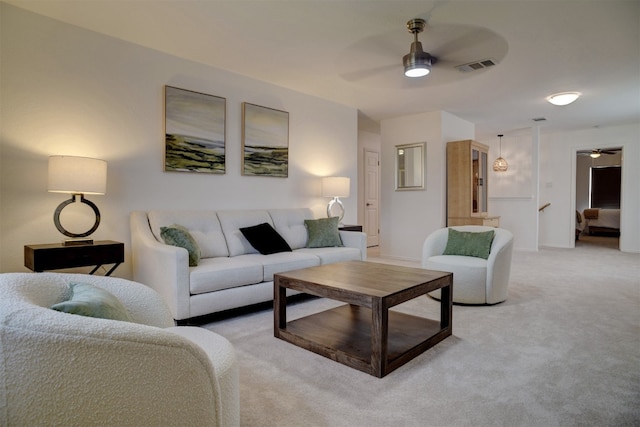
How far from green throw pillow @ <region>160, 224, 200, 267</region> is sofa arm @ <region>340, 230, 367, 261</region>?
183 cm

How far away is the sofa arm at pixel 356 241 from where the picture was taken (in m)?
4.18

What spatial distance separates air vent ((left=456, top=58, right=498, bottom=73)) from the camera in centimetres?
369

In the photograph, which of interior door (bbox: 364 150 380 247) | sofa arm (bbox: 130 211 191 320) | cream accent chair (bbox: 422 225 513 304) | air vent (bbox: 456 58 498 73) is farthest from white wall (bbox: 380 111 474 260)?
sofa arm (bbox: 130 211 191 320)

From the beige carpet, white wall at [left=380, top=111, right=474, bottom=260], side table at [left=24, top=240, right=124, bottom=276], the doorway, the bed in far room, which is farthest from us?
the doorway

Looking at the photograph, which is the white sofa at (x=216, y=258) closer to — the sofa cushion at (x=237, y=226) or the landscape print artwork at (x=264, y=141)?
the sofa cushion at (x=237, y=226)

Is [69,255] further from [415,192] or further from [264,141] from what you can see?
[415,192]

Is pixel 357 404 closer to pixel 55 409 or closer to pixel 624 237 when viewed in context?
pixel 55 409

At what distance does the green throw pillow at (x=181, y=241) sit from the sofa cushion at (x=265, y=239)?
0.73 m

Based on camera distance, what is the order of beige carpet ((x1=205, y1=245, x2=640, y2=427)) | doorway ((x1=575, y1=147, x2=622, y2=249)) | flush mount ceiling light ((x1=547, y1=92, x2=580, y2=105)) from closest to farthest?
beige carpet ((x1=205, y1=245, x2=640, y2=427)) → flush mount ceiling light ((x1=547, y1=92, x2=580, y2=105)) → doorway ((x1=575, y1=147, x2=622, y2=249))

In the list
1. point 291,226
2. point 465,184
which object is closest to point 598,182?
point 465,184

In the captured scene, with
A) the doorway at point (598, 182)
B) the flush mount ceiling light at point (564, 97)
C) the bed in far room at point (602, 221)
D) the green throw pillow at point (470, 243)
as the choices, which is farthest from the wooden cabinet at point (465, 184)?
the doorway at point (598, 182)

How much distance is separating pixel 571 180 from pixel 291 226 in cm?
657

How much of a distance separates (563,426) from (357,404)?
0.88 metres

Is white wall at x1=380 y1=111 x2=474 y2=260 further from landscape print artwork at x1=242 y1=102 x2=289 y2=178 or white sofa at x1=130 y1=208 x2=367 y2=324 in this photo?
landscape print artwork at x1=242 y1=102 x2=289 y2=178
